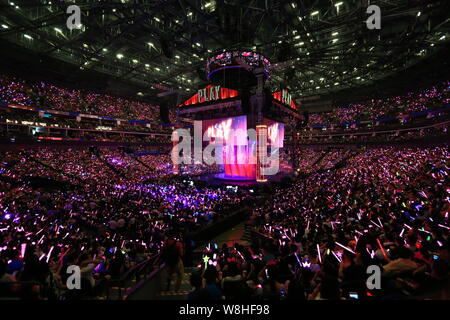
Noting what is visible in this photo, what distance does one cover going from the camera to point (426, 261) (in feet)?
12.5

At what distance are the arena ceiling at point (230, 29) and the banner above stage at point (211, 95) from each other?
7.49ft

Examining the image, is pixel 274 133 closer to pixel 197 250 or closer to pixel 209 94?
pixel 209 94

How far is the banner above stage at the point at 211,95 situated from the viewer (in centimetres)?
2017

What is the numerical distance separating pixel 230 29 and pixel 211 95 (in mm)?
7510

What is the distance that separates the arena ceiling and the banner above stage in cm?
228

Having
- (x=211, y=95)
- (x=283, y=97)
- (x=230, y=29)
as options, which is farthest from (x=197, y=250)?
(x=283, y=97)

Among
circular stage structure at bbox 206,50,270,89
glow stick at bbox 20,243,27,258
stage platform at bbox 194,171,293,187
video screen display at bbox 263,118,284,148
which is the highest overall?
circular stage structure at bbox 206,50,270,89

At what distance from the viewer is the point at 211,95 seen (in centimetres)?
2098

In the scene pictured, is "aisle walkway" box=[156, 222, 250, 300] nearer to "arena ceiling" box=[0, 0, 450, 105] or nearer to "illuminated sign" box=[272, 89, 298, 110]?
"arena ceiling" box=[0, 0, 450, 105]

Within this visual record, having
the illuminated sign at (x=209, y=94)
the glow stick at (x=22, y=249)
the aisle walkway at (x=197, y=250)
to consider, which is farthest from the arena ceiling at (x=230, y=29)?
the glow stick at (x=22, y=249)

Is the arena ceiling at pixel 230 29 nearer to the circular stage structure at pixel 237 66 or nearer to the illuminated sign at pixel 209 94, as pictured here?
the circular stage structure at pixel 237 66

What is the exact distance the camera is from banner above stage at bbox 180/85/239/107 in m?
20.2

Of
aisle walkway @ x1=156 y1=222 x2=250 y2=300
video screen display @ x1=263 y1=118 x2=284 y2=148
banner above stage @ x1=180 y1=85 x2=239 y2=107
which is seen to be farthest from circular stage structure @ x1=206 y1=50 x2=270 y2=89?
aisle walkway @ x1=156 y1=222 x2=250 y2=300
